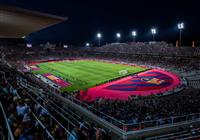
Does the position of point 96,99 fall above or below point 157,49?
below

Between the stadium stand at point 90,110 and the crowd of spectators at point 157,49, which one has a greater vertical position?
the crowd of spectators at point 157,49

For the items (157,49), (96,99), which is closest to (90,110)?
(96,99)

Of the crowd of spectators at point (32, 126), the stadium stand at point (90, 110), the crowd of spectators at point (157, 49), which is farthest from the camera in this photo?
the crowd of spectators at point (157, 49)

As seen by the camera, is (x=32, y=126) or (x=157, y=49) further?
(x=157, y=49)

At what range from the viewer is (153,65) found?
176 ft

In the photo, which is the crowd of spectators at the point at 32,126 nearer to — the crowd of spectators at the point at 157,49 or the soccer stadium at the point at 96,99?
the soccer stadium at the point at 96,99

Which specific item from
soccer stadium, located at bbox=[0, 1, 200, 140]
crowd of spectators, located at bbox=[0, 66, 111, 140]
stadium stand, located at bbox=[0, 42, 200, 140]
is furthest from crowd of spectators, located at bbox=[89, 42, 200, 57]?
crowd of spectators, located at bbox=[0, 66, 111, 140]

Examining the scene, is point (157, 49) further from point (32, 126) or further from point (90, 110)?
point (32, 126)

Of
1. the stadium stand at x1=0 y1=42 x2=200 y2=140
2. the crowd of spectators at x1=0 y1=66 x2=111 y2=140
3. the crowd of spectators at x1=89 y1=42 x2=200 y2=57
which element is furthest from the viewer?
the crowd of spectators at x1=89 y1=42 x2=200 y2=57

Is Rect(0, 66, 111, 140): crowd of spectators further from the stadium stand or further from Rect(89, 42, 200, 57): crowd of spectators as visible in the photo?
Rect(89, 42, 200, 57): crowd of spectators

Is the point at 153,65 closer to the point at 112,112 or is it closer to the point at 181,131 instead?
the point at 112,112

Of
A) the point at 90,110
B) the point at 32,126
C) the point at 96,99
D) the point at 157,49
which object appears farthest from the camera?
the point at 157,49

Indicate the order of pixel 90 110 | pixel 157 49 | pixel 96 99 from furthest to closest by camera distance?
pixel 157 49, pixel 96 99, pixel 90 110

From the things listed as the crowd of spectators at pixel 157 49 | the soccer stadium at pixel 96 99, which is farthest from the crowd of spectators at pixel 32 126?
the crowd of spectators at pixel 157 49
